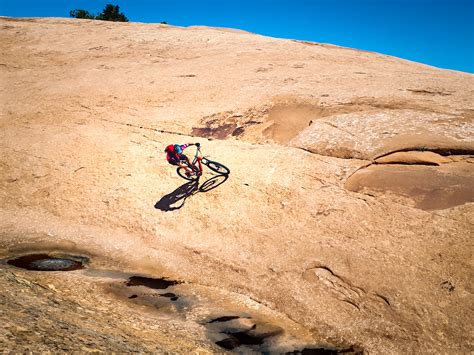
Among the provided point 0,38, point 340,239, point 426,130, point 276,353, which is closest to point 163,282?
point 276,353

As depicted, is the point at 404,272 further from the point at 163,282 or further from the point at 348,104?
the point at 348,104

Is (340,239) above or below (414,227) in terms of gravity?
below

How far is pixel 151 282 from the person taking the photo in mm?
7043

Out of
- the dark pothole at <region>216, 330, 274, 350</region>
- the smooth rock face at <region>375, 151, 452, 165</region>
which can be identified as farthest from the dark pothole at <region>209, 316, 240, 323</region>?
the smooth rock face at <region>375, 151, 452, 165</region>

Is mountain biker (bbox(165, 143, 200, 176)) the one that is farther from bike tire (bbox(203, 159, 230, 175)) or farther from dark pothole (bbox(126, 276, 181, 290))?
dark pothole (bbox(126, 276, 181, 290))

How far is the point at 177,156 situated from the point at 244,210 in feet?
7.98

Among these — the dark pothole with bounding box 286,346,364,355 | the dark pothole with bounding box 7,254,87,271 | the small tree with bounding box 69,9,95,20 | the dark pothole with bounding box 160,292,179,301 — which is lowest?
the dark pothole with bounding box 7,254,87,271

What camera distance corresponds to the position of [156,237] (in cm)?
834

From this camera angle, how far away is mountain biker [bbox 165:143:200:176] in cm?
919

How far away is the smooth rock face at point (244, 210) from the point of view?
5.62 metres

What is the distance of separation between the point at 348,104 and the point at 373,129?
6.36 ft

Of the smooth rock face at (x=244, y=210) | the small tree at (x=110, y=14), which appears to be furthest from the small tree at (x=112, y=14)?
the smooth rock face at (x=244, y=210)

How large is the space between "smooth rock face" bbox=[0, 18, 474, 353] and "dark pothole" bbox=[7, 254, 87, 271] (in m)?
0.25

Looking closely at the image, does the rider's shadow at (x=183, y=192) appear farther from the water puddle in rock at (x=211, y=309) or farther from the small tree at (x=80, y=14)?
the small tree at (x=80, y=14)
